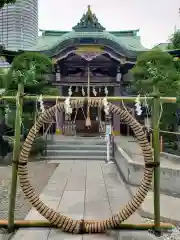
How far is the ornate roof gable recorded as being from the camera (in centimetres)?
1758

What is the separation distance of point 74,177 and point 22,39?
107 feet

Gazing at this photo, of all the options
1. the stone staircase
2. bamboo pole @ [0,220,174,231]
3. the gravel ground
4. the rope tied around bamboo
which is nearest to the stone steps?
the stone staircase

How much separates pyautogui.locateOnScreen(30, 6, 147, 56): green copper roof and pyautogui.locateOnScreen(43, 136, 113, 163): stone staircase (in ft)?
20.1

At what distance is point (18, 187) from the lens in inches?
279

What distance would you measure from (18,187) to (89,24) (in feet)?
44.7

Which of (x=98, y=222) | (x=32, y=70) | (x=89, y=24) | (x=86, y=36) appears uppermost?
(x=89, y=24)

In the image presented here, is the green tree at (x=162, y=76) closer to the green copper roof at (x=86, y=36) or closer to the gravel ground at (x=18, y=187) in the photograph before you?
the green copper roof at (x=86, y=36)

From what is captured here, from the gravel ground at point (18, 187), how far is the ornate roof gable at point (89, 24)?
10.2 meters

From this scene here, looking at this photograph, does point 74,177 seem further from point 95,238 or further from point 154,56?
point 154,56

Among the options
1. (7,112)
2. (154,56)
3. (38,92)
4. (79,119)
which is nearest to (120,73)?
(79,119)

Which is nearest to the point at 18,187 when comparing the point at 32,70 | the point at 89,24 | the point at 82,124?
the point at 32,70

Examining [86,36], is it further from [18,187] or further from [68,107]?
[68,107]

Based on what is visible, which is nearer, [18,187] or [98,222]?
[98,222]

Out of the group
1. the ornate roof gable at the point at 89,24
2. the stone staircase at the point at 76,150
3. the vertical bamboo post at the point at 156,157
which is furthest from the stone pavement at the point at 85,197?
the ornate roof gable at the point at 89,24
